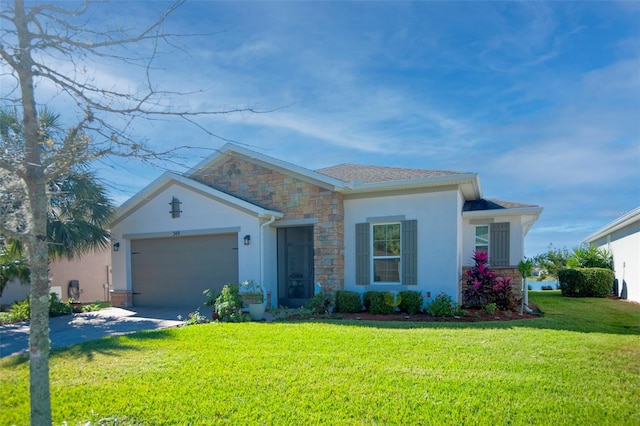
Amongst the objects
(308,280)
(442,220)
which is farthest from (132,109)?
Answer: (308,280)

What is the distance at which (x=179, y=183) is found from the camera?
12.2 metres

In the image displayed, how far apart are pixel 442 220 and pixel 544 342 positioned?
441 centimetres

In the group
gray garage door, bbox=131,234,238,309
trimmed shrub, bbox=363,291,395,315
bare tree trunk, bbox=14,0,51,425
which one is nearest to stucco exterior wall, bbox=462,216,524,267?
trimmed shrub, bbox=363,291,395,315

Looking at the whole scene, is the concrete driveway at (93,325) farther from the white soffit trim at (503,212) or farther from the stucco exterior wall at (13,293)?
the white soffit trim at (503,212)

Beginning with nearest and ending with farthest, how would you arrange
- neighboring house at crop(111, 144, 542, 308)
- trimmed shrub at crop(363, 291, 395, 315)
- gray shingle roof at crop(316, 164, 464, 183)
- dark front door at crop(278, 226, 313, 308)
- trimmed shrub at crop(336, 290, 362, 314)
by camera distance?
trimmed shrub at crop(363, 291, 395, 315)
trimmed shrub at crop(336, 290, 362, 314)
neighboring house at crop(111, 144, 542, 308)
gray shingle roof at crop(316, 164, 464, 183)
dark front door at crop(278, 226, 313, 308)

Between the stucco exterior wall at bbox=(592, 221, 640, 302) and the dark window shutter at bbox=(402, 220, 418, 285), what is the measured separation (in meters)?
10.2

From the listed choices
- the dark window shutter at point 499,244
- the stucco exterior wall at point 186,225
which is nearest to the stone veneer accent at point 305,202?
the stucco exterior wall at point 186,225

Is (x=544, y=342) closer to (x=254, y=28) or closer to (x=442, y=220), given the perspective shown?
(x=442, y=220)

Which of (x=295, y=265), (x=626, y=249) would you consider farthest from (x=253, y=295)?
(x=626, y=249)

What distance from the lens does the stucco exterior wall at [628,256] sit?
14773 mm

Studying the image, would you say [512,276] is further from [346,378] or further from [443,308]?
[346,378]

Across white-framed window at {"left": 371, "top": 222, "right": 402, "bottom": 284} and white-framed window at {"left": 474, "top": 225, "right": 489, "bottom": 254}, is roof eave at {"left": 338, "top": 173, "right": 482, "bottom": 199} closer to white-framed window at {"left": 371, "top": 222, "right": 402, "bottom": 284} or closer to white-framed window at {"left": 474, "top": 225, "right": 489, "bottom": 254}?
white-framed window at {"left": 371, "top": 222, "right": 402, "bottom": 284}

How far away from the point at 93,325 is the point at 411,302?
8309 millimetres

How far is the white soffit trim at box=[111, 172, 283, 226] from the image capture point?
1124 cm
